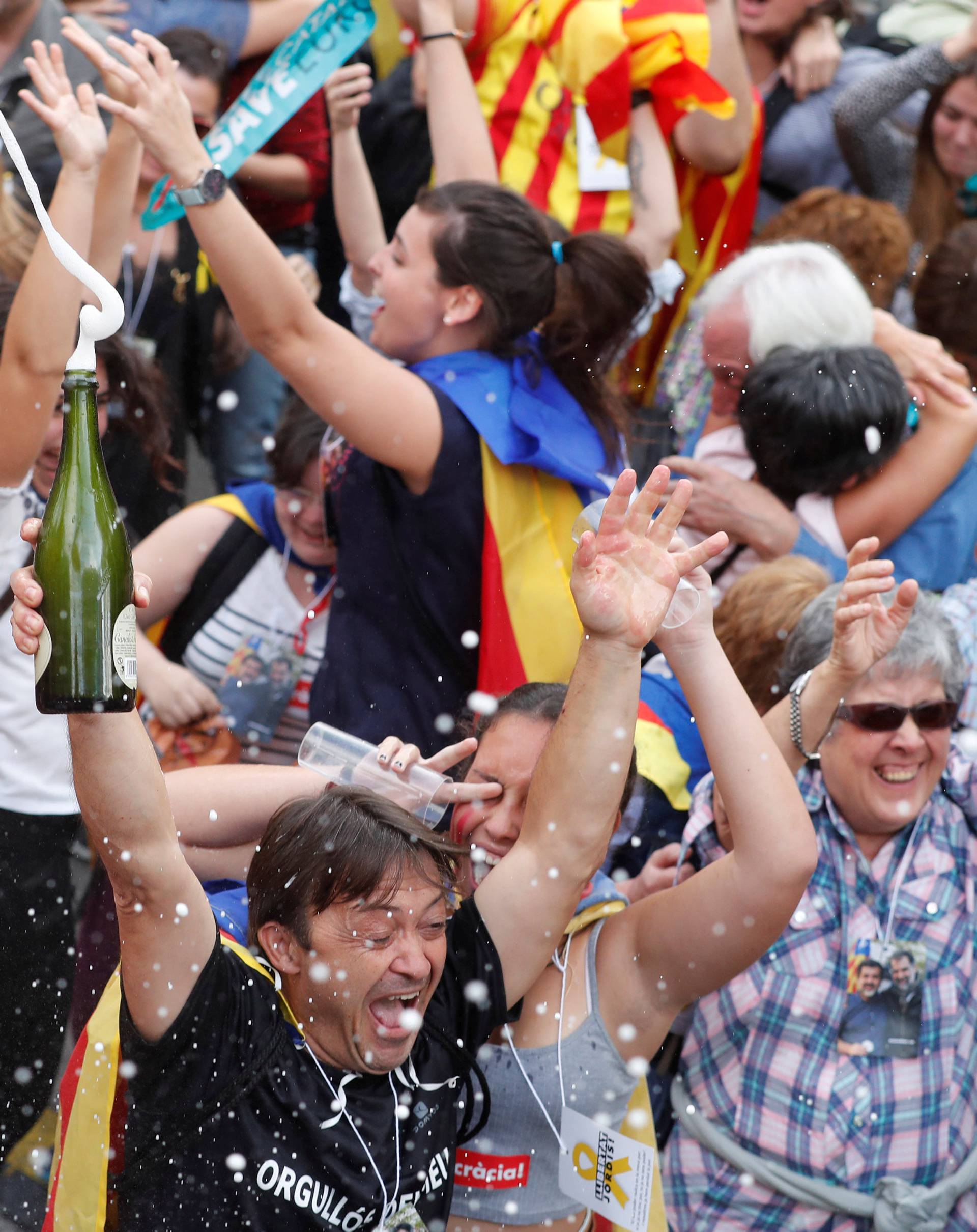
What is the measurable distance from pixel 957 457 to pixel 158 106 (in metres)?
1.86

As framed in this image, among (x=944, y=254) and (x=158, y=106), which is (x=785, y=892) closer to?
(x=158, y=106)

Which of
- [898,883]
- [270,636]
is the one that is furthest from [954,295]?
[270,636]

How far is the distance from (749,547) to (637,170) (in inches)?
56.7

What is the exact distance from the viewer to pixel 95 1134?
1.90m

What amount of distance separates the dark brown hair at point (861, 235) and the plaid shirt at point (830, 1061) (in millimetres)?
1909

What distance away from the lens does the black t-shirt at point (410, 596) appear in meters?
3.00

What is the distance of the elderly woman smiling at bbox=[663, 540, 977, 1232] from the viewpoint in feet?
8.33

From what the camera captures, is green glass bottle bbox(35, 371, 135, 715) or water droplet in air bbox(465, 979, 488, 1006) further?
water droplet in air bbox(465, 979, 488, 1006)

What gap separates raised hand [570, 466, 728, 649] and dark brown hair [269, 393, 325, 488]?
1.49 metres

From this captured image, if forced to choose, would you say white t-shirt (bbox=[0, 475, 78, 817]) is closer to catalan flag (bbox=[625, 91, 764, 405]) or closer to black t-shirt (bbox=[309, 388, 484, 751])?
black t-shirt (bbox=[309, 388, 484, 751])

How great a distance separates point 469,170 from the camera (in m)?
3.86

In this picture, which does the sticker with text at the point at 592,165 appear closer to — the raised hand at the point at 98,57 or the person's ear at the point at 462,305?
the person's ear at the point at 462,305

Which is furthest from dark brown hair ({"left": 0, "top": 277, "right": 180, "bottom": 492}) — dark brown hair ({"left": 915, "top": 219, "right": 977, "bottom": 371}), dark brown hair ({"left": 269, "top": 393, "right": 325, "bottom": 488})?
dark brown hair ({"left": 915, "top": 219, "right": 977, "bottom": 371})

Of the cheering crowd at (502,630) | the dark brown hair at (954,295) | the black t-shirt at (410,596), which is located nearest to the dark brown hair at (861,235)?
the cheering crowd at (502,630)
